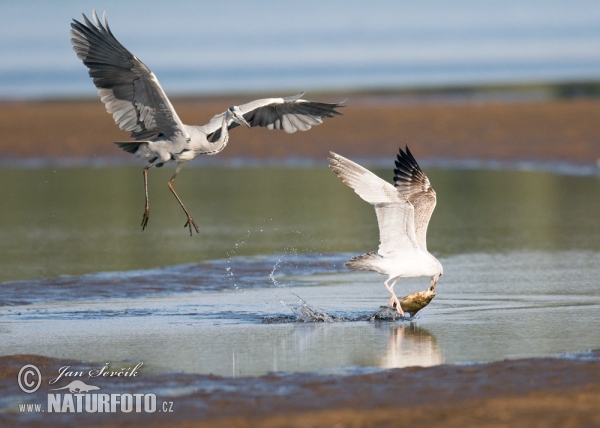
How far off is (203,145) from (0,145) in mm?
20077

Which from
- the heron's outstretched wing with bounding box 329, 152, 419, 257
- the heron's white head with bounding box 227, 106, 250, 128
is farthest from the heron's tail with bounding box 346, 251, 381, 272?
the heron's white head with bounding box 227, 106, 250, 128

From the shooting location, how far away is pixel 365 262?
10.3 m

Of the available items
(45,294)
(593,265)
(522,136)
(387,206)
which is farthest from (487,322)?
(522,136)

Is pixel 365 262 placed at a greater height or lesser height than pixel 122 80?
lesser

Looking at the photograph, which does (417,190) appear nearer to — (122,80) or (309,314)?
(309,314)

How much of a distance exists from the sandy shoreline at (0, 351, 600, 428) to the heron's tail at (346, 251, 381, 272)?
2.57m

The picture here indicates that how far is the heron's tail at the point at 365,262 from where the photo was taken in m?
10.3

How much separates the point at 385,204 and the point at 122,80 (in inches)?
121

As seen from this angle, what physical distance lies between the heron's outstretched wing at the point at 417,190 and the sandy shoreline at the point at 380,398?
3.22 meters

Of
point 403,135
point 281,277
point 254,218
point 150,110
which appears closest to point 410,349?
point 281,277

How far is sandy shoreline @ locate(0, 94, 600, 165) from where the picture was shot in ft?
83.2

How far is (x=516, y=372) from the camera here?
24.7 ft

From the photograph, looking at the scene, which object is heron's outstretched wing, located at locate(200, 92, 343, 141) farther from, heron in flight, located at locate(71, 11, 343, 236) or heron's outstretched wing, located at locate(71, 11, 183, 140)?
heron's outstretched wing, located at locate(71, 11, 183, 140)

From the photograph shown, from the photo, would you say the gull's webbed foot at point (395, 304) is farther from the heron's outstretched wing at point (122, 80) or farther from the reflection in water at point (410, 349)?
the heron's outstretched wing at point (122, 80)
